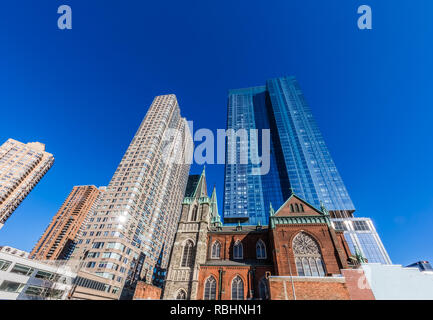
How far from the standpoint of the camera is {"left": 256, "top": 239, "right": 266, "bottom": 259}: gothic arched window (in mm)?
31981

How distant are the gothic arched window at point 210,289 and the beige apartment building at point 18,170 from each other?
356ft

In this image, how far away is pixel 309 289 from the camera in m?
19.8

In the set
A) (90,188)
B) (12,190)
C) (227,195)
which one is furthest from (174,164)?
(90,188)

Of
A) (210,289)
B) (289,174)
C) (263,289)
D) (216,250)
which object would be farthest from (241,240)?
(289,174)

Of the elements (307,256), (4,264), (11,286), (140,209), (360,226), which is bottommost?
(11,286)

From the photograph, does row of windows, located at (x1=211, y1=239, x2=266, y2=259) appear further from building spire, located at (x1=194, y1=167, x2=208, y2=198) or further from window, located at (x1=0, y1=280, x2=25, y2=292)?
window, located at (x1=0, y1=280, x2=25, y2=292)

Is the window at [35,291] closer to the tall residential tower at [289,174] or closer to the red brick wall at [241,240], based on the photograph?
the red brick wall at [241,240]

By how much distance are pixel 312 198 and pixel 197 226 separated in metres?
62.9

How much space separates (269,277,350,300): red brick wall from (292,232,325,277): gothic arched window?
584cm

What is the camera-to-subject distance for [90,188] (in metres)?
147

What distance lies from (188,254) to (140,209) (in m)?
43.4

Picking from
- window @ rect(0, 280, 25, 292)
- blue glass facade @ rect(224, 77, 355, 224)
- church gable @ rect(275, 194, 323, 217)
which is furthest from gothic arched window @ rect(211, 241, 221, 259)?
blue glass facade @ rect(224, 77, 355, 224)

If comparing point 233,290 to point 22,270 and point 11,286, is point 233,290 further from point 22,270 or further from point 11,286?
point 22,270

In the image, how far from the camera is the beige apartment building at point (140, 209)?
55.6 m
